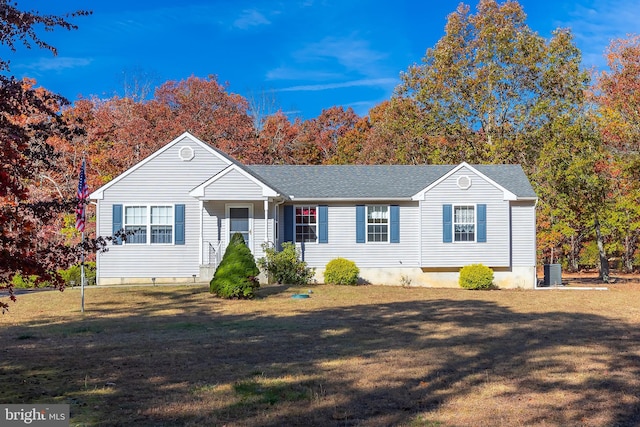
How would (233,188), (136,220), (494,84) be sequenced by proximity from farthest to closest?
(494,84)
(136,220)
(233,188)

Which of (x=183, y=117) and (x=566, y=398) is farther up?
(x=183, y=117)

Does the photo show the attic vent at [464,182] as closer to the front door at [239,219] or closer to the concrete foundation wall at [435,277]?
the concrete foundation wall at [435,277]

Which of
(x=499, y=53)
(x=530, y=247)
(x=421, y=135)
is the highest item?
(x=499, y=53)

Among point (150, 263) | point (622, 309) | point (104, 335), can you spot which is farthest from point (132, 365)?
point (150, 263)

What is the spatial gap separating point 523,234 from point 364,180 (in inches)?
258

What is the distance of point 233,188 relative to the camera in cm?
2173

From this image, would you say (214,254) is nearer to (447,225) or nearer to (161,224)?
(161,224)

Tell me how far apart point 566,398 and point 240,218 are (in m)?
17.3

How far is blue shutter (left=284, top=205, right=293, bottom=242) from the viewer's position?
78.0ft

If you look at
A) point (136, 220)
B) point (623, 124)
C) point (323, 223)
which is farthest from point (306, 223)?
point (623, 124)

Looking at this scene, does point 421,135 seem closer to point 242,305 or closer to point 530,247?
point 530,247

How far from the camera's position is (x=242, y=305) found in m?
16.6

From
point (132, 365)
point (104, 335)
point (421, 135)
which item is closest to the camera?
point (132, 365)

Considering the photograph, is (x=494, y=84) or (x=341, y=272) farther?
(x=494, y=84)
